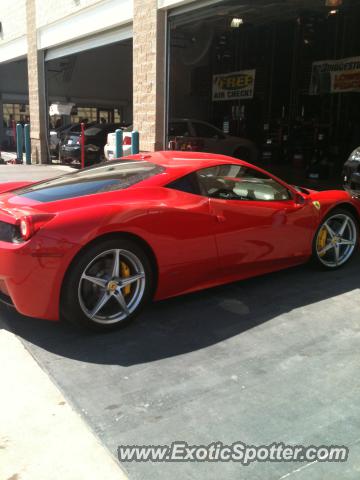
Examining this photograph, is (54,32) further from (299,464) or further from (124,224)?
(299,464)

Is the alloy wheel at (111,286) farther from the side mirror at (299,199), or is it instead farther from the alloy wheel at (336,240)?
the alloy wheel at (336,240)

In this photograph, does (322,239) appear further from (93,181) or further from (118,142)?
(118,142)

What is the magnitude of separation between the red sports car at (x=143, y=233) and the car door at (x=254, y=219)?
1cm

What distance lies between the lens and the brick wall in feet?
34.1

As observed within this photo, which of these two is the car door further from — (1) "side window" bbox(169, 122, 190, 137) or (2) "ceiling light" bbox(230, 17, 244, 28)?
(2) "ceiling light" bbox(230, 17, 244, 28)

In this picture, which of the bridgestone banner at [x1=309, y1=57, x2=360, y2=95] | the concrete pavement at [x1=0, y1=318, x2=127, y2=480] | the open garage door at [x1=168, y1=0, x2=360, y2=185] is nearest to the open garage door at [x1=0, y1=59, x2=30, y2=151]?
the open garage door at [x1=168, y1=0, x2=360, y2=185]

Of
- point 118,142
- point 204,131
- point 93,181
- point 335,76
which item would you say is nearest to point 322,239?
point 93,181

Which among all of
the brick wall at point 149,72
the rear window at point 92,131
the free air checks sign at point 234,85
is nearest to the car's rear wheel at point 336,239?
the brick wall at point 149,72

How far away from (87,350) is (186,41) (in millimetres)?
19150

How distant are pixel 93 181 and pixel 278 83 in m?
18.9

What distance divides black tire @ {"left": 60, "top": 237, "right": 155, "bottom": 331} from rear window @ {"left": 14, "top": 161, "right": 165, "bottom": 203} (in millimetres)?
520

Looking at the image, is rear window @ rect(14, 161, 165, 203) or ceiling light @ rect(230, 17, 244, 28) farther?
ceiling light @ rect(230, 17, 244, 28)

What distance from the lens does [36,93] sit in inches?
669

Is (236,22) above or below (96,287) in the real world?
above
